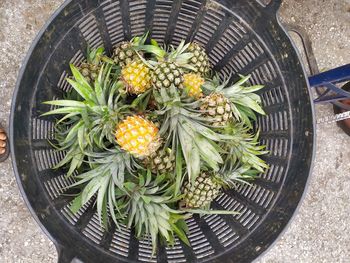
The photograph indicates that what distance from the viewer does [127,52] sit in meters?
1.53

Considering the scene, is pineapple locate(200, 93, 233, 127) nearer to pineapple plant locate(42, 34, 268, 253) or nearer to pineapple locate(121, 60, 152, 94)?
pineapple plant locate(42, 34, 268, 253)

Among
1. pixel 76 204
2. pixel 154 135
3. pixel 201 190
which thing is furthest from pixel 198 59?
pixel 76 204

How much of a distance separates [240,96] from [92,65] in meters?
0.52

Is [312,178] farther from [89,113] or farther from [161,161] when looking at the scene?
[89,113]

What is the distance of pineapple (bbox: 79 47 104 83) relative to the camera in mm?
1501

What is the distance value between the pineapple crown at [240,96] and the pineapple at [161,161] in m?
0.26

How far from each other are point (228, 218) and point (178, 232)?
238mm

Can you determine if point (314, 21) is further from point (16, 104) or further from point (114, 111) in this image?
point (16, 104)

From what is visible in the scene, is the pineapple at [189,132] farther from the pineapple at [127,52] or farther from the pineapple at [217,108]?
the pineapple at [127,52]

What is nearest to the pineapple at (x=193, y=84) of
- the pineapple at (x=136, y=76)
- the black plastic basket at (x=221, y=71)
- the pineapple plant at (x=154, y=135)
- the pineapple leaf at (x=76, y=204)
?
the pineapple plant at (x=154, y=135)

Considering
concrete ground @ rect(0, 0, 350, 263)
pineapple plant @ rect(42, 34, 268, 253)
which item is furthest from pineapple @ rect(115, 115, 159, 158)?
concrete ground @ rect(0, 0, 350, 263)

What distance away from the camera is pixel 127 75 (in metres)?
1.44

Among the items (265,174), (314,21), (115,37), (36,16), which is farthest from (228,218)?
(36,16)

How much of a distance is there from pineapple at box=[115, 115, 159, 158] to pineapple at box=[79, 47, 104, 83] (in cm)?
23
